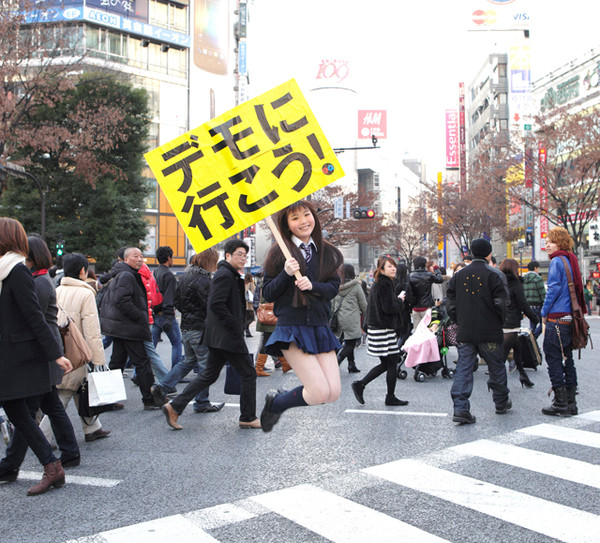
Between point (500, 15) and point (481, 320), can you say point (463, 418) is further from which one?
point (500, 15)

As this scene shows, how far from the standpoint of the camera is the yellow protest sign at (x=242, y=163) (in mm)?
4547

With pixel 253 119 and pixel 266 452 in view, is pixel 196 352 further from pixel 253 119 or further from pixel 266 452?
pixel 253 119

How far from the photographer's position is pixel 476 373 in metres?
9.73

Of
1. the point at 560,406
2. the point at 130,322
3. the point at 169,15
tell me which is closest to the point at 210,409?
the point at 130,322

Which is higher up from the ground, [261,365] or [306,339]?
[306,339]

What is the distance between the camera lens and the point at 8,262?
410 centimetres

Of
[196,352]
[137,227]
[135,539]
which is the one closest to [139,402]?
[196,352]

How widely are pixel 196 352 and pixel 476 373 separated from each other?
177 inches

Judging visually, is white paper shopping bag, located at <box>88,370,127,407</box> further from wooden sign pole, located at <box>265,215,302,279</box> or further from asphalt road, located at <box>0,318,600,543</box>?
wooden sign pole, located at <box>265,215,302,279</box>

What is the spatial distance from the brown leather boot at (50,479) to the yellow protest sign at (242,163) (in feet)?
5.45

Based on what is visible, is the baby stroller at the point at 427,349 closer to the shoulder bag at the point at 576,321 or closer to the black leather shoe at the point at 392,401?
the black leather shoe at the point at 392,401

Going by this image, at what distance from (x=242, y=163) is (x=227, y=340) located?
183 centimetres

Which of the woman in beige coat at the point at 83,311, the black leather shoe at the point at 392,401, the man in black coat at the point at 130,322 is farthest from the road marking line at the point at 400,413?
the woman in beige coat at the point at 83,311

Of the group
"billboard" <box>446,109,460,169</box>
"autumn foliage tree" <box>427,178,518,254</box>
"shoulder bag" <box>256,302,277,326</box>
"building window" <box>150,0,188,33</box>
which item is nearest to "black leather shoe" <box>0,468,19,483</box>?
"shoulder bag" <box>256,302,277,326</box>
